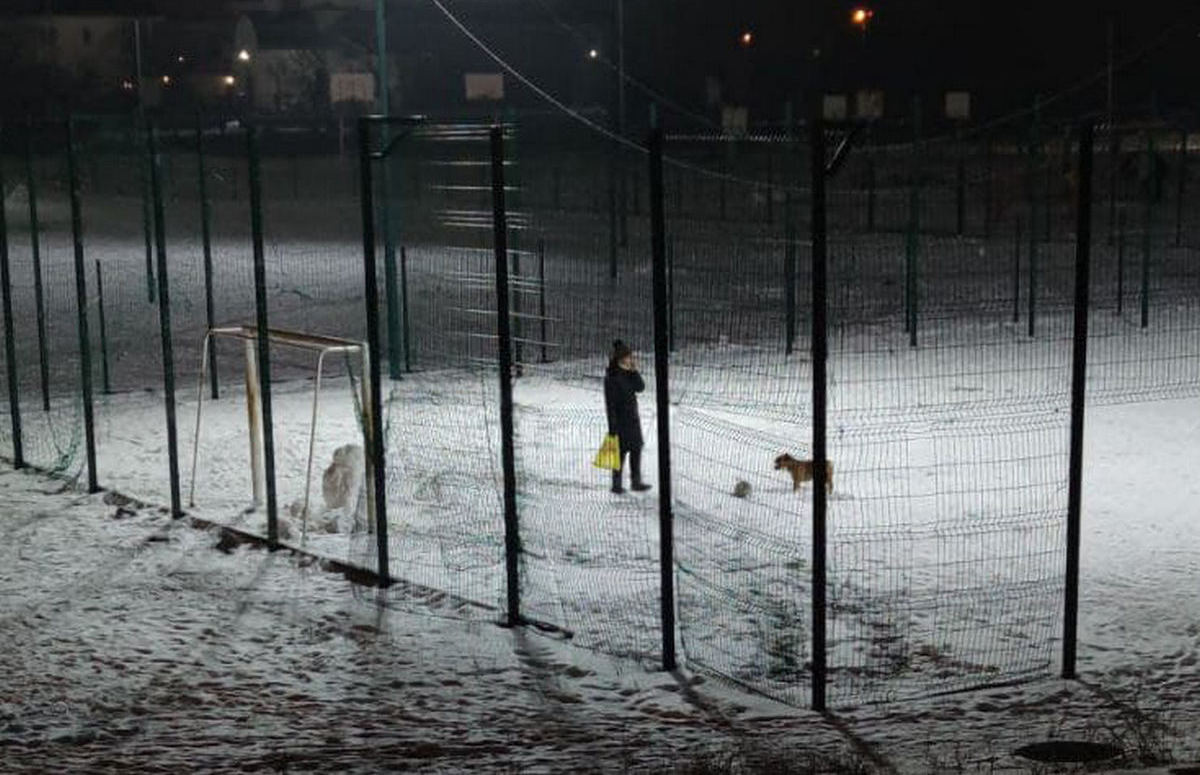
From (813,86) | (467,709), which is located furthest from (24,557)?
(813,86)

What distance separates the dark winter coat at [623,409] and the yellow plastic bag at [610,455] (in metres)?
0.04

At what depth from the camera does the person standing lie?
12812 mm

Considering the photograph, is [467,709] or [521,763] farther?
[467,709]

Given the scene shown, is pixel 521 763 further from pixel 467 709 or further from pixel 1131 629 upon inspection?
pixel 1131 629

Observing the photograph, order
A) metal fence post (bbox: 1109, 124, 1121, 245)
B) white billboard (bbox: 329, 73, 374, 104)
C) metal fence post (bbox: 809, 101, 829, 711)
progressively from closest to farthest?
1. metal fence post (bbox: 809, 101, 829, 711)
2. metal fence post (bbox: 1109, 124, 1121, 245)
3. white billboard (bbox: 329, 73, 374, 104)

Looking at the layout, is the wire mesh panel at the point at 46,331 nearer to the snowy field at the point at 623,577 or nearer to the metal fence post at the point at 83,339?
the snowy field at the point at 623,577

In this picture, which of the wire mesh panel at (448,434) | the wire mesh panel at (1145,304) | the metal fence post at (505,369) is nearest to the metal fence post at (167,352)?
the wire mesh panel at (448,434)

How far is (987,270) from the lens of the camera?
26984mm

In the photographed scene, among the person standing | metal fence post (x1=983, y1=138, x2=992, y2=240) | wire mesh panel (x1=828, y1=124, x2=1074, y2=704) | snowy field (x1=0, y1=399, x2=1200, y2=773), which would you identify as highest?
metal fence post (x1=983, y1=138, x2=992, y2=240)

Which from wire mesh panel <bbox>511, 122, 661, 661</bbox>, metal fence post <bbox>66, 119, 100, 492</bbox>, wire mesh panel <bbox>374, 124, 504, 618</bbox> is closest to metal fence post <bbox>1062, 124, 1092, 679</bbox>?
wire mesh panel <bbox>511, 122, 661, 661</bbox>

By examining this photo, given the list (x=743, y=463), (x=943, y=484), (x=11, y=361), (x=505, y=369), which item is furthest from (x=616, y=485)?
(x=11, y=361)

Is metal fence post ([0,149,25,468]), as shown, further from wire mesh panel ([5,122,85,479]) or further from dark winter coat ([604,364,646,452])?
dark winter coat ([604,364,646,452])

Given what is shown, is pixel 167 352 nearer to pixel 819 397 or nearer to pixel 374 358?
pixel 374 358

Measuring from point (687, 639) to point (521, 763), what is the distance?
2126mm
